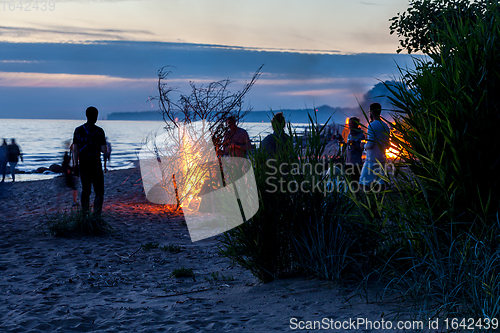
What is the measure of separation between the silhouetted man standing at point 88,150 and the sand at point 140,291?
104cm

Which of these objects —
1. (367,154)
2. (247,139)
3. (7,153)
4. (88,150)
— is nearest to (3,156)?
(7,153)

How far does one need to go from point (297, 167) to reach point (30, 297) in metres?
3.12

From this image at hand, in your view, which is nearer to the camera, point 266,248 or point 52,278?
point 266,248

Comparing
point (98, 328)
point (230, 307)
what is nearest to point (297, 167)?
point (230, 307)

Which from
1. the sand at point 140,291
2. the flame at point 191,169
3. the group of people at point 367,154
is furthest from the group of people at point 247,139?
the sand at point 140,291

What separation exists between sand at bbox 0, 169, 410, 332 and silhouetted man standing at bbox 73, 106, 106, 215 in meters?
1.04

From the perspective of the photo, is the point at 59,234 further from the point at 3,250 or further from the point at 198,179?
the point at 198,179

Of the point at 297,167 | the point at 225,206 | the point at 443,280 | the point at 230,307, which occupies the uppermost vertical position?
the point at 297,167

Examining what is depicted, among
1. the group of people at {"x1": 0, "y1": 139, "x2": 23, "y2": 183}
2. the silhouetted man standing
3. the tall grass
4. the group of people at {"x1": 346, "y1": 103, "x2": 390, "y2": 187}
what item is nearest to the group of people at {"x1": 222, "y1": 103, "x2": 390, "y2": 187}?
the group of people at {"x1": 346, "y1": 103, "x2": 390, "y2": 187}

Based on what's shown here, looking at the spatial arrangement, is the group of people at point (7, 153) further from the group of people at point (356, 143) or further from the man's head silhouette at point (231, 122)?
the man's head silhouette at point (231, 122)

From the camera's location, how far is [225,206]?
4.39 metres

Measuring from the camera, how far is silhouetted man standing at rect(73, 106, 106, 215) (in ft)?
23.1

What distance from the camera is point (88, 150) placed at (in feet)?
23.1

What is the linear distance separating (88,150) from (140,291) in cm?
340
